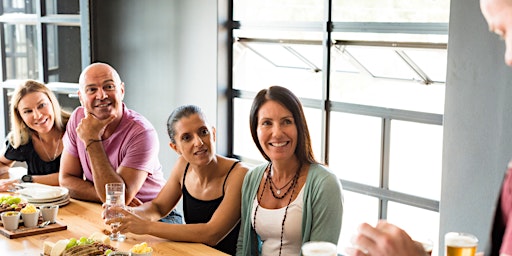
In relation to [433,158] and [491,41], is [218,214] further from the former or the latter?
[433,158]

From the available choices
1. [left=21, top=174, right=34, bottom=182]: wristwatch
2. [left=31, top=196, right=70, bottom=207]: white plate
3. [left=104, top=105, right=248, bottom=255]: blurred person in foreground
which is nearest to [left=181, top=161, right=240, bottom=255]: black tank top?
[left=104, top=105, right=248, bottom=255]: blurred person in foreground

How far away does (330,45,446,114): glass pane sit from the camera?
3.87m

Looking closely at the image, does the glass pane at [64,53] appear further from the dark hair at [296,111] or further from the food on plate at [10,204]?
the dark hair at [296,111]

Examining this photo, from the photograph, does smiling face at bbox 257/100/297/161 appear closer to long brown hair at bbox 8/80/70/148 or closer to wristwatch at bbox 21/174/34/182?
wristwatch at bbox 21/174/34/182

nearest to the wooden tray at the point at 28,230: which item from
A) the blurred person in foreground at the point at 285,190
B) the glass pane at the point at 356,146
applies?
the blurred person in foreground at the point at 285,190

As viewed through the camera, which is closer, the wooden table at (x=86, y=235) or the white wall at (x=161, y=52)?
the wooden table at (x=86, y=235)

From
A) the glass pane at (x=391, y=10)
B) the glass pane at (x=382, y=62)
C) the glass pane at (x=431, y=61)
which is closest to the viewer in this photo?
the glass pane at (x=391, y=10)

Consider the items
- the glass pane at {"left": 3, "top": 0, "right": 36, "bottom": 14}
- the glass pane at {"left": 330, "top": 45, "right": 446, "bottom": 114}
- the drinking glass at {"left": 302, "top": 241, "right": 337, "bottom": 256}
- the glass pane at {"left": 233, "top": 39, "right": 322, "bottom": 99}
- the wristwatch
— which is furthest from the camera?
the glass pane at {"left": 3, "top": 0, "right": 36, "bottom": 14}

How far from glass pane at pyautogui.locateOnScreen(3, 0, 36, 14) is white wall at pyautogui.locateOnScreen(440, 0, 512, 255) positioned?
3102mm

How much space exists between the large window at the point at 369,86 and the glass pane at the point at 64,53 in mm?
1132

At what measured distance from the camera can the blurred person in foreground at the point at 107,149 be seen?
321 centimetres

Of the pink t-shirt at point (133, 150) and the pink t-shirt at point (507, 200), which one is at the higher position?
the pink t-shirt at point (507, 200)

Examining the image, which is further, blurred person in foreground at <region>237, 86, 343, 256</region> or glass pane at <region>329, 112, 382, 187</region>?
glass pane at <region>329, 112, 382, 187</region>

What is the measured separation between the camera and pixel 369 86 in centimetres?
419
